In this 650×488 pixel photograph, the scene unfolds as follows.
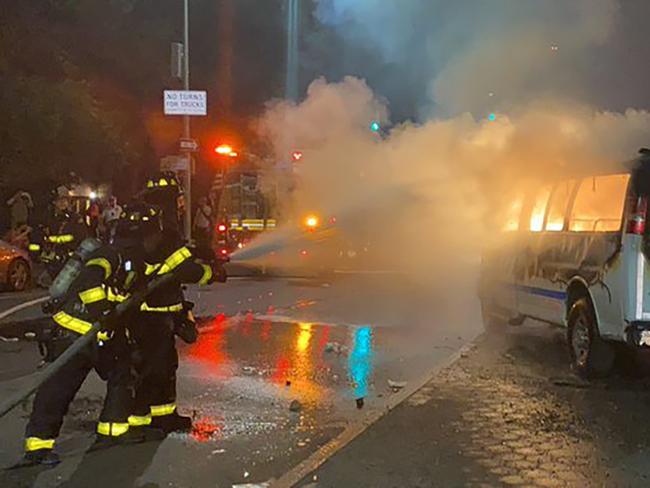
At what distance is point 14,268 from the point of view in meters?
15.5

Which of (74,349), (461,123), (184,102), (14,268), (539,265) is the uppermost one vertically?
(184,102)

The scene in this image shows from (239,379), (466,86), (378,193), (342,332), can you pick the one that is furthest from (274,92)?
(239,379)

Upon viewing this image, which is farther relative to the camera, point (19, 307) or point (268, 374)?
point (19, 307)

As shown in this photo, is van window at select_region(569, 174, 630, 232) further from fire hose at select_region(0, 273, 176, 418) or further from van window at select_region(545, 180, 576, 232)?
fire hose at select_region(0, 273, 176, 418)

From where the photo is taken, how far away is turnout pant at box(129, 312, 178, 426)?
19.0 feet

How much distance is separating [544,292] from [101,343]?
198 inches

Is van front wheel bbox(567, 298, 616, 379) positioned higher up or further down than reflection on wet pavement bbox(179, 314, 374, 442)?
higher up

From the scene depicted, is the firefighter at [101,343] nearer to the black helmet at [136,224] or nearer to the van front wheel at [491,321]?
the black helmet at [136,224]

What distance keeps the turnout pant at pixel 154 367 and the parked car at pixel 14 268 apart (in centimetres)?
1029

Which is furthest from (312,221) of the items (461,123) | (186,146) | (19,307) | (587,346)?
(587,346)

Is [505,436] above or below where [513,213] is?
below

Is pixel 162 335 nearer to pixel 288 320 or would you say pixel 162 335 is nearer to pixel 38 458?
pixel 38 458

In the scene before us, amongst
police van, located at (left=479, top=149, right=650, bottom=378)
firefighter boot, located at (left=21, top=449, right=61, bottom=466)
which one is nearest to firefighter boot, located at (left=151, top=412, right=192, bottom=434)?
firefighter boot, located at (left=21, top=449, right=61, bottom=466)

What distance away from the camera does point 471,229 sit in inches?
666
